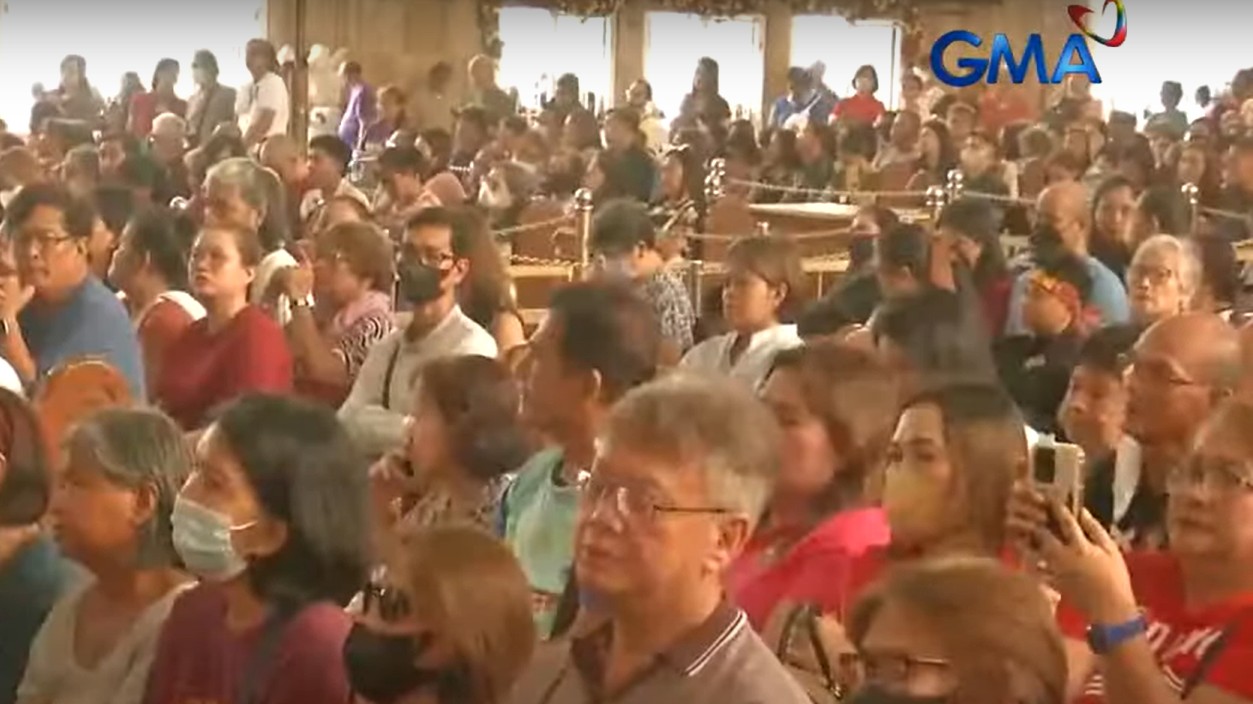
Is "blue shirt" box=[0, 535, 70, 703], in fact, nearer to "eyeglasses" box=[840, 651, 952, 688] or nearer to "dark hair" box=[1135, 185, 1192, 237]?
"eyeglasses" box=[840, 651, 952, 688]

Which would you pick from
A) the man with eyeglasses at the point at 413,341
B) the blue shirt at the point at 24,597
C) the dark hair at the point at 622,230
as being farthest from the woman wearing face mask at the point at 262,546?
the dark hair at the point at 622,230

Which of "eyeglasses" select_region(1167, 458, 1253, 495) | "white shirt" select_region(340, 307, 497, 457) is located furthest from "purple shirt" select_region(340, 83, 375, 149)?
"eyeglasses" select_region(1167, 458, 1253, 495)

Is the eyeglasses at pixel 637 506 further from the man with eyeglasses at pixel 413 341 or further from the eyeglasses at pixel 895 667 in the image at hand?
the man with eyeglasses at pixel 413 341

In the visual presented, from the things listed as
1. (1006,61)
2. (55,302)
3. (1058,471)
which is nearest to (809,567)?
(1058,471)

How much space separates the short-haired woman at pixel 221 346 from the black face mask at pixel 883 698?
3357 mm

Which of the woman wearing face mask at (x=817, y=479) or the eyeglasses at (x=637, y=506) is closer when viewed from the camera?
the eyeglasses at (x=637, y=506)

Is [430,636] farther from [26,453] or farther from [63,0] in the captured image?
[63,0]

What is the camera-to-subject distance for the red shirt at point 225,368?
585 cm

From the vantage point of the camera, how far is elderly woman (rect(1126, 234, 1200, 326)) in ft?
22.1

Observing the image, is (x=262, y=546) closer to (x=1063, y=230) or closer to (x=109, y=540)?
(x=109, y=540)

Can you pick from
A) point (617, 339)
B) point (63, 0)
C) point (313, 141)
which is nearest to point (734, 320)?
point (617, 339)

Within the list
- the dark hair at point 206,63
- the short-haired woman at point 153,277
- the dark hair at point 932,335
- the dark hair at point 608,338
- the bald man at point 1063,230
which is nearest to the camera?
the dark hair at point 608,338

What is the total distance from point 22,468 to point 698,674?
1.83 m

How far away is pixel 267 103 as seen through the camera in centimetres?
1391
